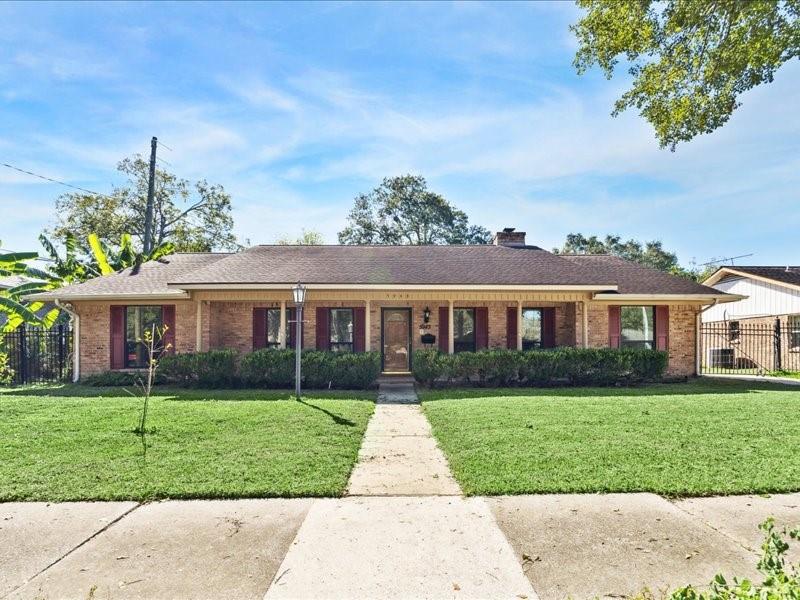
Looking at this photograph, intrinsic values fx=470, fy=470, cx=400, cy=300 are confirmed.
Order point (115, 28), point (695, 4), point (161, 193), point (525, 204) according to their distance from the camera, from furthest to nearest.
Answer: point (161, 193), point (525, 204), point (115, 28), point (695, 4)

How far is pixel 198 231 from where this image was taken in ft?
104

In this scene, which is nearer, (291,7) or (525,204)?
(291,7)

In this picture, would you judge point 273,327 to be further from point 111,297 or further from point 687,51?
point 687,51

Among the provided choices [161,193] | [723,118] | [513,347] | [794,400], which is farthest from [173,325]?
[161,193]

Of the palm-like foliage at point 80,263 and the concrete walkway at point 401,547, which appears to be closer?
the concrete walkway at point 401,547

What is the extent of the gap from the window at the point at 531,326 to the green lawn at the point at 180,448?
7002mm

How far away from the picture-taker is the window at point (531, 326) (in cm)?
1469

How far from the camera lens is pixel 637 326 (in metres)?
14.3

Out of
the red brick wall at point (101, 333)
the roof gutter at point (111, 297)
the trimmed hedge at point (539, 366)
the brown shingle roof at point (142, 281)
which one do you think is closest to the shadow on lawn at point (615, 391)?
the trimmed hedge at point (539, 366)

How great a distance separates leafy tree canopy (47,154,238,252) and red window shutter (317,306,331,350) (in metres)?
19.6

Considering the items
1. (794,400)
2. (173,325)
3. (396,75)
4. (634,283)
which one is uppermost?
(396,75)

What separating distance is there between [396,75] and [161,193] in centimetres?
2621

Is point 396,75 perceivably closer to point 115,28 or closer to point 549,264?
point 115,28

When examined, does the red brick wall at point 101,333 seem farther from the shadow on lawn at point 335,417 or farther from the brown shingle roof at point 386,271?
the shadow on lawn at point 335,417
